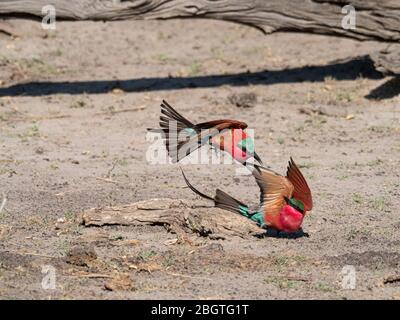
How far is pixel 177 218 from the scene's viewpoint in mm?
6391

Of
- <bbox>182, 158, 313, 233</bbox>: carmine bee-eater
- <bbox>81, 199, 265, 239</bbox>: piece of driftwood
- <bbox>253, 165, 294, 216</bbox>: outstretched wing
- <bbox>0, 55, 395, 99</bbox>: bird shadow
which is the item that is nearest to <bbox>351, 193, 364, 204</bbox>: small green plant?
<bbox>81, 199, 265, 239</bbox>: piece of driftwood

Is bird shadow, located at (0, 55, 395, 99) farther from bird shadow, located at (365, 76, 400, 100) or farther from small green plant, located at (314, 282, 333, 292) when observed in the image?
small green plant, located at (314, 282, 333, 292)

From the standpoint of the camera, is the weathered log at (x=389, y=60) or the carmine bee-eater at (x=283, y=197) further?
the weathered log at (x=389, y=60)

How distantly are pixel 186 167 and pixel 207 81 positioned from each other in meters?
2.28

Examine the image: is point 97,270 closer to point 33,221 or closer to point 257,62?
point 33,221

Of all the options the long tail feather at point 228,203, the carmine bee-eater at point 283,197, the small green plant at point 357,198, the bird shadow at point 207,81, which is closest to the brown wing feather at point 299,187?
the carmine bee-eater at point 283,197

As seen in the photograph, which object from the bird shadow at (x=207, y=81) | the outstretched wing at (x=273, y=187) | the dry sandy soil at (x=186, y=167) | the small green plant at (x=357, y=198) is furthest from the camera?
the bird shadow at (x=207, y=81)

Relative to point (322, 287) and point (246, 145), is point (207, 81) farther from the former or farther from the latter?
point (322, 287)

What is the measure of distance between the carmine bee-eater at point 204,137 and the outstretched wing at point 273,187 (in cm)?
16

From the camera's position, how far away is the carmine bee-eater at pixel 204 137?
5848mm

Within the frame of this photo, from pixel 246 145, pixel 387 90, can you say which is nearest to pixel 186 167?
pixel 246 145

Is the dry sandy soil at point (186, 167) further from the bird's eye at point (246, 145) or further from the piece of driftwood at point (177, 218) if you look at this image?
the bird's eye at point (246, 145)
